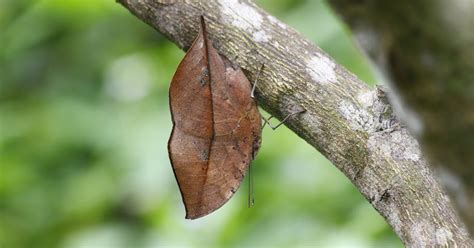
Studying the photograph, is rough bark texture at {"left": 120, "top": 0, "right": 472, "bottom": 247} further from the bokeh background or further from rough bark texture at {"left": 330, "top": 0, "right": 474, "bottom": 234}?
the bokeh background

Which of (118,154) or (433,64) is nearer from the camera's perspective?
(433,64)

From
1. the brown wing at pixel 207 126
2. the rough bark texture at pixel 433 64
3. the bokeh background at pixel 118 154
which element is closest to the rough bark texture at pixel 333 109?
the brown wing at pixel 207 126

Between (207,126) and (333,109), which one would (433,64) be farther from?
(207,126)

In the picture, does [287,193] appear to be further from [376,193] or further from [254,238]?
[376,193]

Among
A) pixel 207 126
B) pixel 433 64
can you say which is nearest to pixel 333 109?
pixel 207 126

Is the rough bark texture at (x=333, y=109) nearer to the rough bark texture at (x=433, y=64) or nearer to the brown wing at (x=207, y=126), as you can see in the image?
the brown wing at (x=207, y=126)

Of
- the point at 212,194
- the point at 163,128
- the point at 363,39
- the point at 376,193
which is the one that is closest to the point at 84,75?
the point at 163,128
